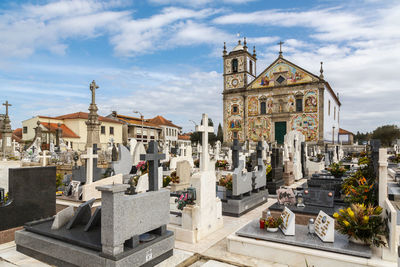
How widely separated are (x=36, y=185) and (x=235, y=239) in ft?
15.2

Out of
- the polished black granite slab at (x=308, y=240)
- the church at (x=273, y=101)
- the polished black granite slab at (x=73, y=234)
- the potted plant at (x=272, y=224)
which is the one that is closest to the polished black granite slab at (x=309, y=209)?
the polished black granite slab at (x=308, y=240)

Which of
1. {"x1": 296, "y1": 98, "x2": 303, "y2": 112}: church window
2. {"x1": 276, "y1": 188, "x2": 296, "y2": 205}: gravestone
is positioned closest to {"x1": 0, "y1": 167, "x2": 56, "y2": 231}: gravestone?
{"x1": 276, "y1": 188, "x2": 296, "y2": 205}: gravestone

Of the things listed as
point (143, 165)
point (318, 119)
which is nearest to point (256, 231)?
point (143, 165)

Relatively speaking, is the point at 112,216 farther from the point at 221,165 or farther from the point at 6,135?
the point at 6,135

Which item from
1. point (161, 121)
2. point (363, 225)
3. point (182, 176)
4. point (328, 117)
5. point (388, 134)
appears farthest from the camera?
point (161, 121)

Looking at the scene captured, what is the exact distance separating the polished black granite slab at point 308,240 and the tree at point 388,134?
196 feet

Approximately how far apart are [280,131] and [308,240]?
3640 centimetres

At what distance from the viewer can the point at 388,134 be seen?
55.5 metres

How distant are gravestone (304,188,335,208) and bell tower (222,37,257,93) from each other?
3575cm

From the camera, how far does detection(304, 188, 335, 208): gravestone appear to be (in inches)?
285

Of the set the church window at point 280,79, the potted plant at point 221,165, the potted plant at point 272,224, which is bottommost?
the potted plant at point 221,165

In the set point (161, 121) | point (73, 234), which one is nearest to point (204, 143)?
point (73, 234)

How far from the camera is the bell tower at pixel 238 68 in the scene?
1661 inches

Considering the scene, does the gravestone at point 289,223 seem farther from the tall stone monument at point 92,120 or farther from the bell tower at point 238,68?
the bell tower at point 238,68
